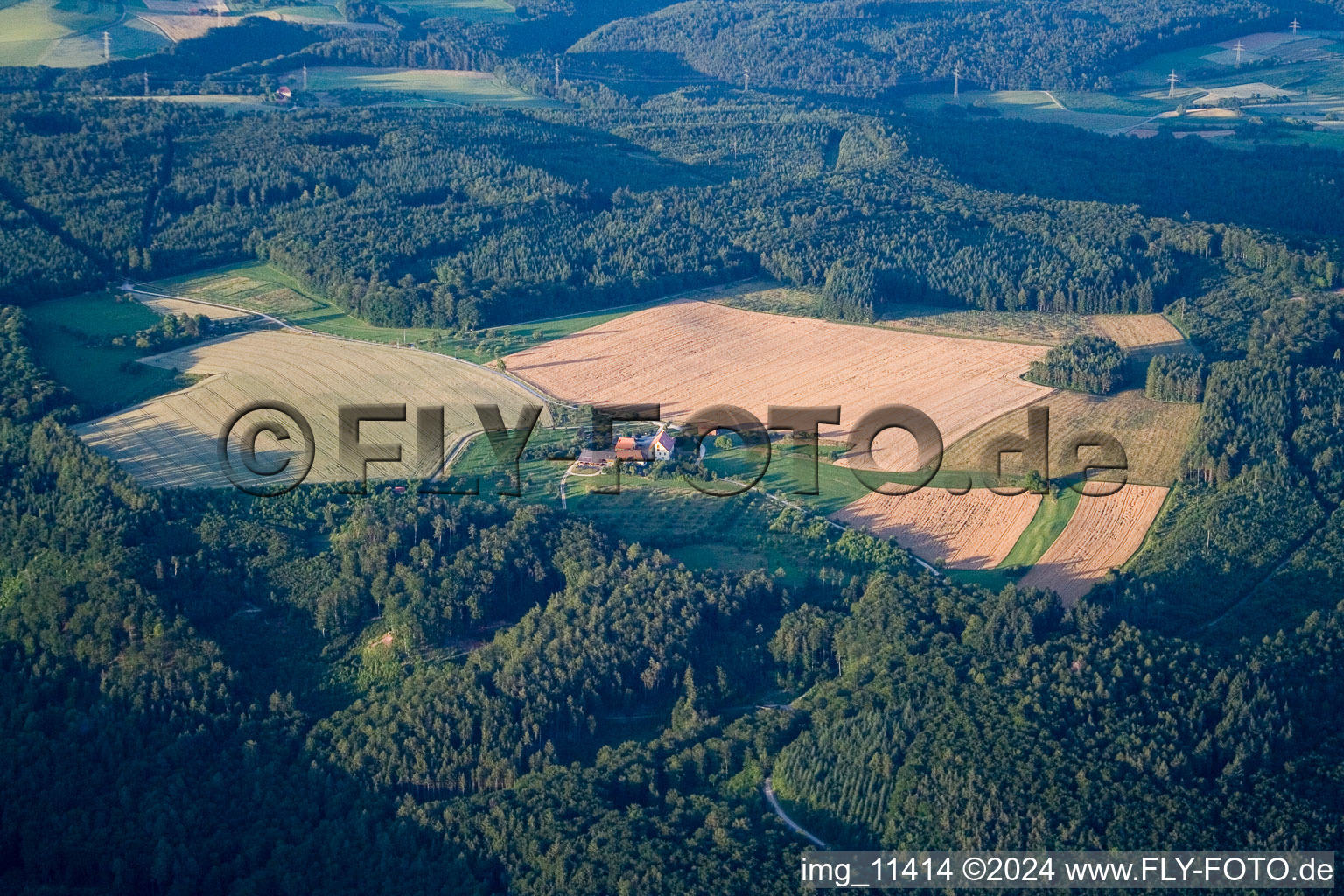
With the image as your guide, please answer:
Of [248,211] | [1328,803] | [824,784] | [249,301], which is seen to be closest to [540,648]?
[824,784]

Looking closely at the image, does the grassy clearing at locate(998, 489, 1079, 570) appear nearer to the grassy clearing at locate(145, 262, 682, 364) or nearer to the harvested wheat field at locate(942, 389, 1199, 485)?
the harvested wheat field at locate(942, 389, 1199, 485)

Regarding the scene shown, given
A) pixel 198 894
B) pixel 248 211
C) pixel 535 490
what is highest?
pixel 248 211

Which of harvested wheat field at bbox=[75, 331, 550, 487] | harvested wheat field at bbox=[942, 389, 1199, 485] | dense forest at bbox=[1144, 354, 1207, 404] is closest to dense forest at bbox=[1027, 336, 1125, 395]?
harvested wheat field at bbox=[942, 389, 1199, 485]

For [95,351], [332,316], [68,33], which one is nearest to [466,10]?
[68,33]

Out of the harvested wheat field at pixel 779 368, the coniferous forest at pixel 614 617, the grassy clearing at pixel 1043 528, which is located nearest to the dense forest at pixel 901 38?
the coniferous forest at pixel 614 617

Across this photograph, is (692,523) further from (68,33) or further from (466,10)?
(466,10)

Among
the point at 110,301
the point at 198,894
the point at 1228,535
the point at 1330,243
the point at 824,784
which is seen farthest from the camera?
the point at 1330,243

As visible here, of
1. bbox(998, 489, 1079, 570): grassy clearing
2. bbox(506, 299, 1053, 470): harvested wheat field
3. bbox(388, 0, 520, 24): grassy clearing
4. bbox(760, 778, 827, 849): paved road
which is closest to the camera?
bbox(760, 778, 827, 849): paved road

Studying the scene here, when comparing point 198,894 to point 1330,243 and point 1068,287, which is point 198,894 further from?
point 1330,243
